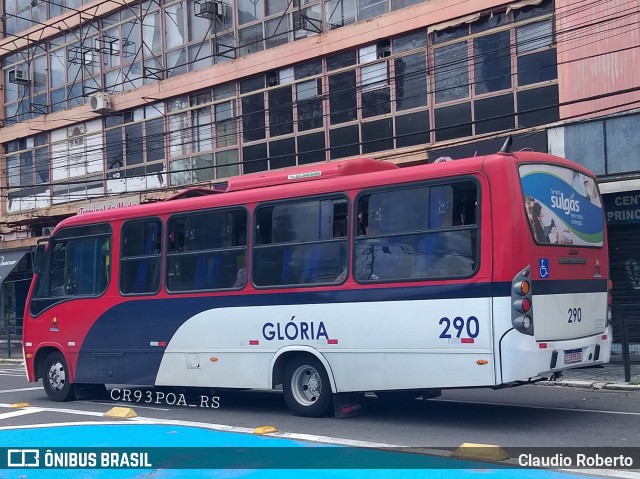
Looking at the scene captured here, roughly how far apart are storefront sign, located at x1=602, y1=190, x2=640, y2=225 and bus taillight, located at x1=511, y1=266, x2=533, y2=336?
1009 cm

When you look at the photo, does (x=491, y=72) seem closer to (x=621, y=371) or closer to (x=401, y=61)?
(x=401, y=61)

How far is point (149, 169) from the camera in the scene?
28781 millimetres

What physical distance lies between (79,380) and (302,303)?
4.96 metres

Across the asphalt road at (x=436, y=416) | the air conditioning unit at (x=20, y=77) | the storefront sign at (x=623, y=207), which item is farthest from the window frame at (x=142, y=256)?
the air conditioning unit at (x=20, y=77)

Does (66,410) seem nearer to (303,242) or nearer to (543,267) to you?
(303,242)

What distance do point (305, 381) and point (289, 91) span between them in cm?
1406

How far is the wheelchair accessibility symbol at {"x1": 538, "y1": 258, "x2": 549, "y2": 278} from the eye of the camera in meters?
10.1

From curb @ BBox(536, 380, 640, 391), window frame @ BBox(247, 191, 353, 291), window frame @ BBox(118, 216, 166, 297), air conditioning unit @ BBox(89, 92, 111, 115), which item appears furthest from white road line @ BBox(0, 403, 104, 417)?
air conditioning unit @ BBox(89, 92, 111, 115)

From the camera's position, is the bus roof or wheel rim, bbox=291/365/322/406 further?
wheel rim, bbox=291/365/322/406

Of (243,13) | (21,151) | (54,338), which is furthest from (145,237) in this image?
(21,151)

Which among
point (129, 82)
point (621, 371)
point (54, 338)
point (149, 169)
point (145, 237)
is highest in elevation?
point (129, 82)

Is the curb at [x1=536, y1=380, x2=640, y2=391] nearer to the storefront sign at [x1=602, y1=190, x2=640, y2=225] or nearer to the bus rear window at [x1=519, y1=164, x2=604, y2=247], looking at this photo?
the bus rear window at [x1=519, y1=164, x2=604, y2=247]

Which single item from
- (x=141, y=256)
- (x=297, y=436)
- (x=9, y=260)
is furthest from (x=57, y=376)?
(x=9, y=260)

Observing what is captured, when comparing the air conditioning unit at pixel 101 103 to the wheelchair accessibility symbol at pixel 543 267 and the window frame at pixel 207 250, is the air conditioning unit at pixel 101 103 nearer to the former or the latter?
the window frame at pixel 207 250
